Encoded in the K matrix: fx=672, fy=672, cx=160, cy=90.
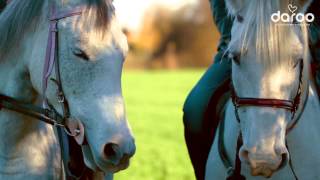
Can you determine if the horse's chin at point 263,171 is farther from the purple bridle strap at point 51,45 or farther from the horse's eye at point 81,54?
the purple bridle strap at point 51,45

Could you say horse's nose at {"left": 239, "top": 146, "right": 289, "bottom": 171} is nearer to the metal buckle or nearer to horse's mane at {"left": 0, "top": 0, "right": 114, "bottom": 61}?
the metal buckle

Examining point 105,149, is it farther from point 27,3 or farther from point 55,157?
point 27,3

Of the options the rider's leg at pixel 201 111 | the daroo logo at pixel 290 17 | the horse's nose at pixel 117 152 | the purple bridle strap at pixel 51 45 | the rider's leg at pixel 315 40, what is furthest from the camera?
the rider's leg at pixel 201 111

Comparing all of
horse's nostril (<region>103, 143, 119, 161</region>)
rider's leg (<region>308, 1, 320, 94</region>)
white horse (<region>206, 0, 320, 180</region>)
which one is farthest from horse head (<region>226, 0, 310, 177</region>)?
horse's nostril (<region>103, 143, 119, 161</region>)

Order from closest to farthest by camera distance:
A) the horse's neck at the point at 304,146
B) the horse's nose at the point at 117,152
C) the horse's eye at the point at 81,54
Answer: the horse's nose at the point at 117,152 < the horse's eye at the point at 81,54 < the horse's neck at the point at 304,146

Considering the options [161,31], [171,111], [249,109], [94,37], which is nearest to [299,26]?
[249,109]

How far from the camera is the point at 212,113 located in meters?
4.79

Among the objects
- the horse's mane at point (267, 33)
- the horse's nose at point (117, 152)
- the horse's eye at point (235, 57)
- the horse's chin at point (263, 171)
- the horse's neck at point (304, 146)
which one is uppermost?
the horse's mane at point (267, 33)

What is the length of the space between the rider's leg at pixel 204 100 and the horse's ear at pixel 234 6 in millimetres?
786

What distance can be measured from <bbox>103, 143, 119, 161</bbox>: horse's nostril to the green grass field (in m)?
5.54

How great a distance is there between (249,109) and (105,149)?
851 millimetres

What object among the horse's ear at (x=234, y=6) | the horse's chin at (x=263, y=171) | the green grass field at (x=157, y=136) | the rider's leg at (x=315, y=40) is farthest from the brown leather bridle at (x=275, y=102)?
the green grass field at (x=157, y=136)

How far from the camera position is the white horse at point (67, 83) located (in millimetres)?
3346

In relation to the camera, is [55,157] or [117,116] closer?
[117,116]
